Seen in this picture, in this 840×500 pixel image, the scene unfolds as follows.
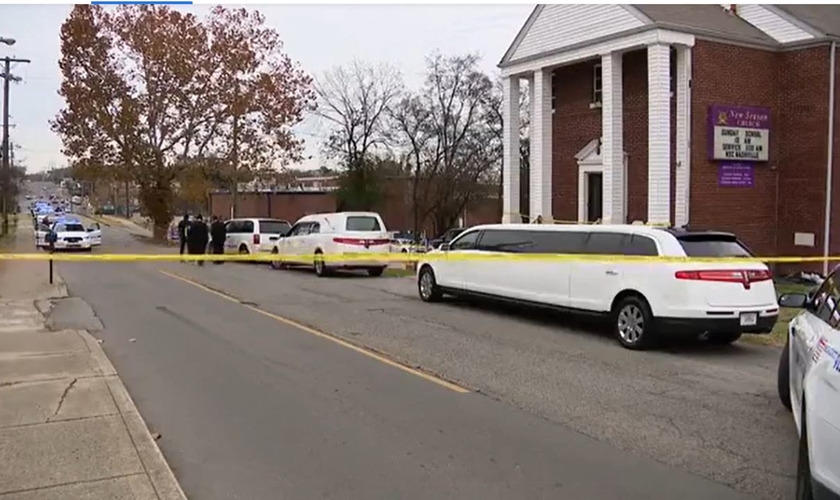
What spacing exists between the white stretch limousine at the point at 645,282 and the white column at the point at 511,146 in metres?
13.7

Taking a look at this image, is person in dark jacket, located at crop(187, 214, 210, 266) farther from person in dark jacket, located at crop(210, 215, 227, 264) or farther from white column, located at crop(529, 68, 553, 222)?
white column, located at crop(529, 68, 553, 222)

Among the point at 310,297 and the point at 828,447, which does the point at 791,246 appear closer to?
the point at 310,297

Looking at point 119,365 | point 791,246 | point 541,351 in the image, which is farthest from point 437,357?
point 791,246

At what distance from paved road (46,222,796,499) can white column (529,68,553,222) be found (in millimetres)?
13279

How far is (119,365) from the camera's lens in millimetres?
8992

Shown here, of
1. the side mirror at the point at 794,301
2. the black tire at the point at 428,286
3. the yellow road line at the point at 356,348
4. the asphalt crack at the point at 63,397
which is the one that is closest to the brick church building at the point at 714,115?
the black tire at the point at 428,286

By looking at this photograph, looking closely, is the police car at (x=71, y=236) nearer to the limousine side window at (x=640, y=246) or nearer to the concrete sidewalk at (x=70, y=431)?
the concrete sidewalk at (x=70, y=431)

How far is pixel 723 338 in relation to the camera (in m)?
11.1

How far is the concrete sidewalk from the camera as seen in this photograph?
4957 millimetres

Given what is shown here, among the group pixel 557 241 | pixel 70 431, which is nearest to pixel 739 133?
pixel 557 241

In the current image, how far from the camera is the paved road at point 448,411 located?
17.3 ft

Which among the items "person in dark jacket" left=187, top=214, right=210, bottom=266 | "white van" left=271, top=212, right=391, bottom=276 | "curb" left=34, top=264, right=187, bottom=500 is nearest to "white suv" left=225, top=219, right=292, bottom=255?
"person in dark jacket" left=187, top=214, right=210, bottom=266

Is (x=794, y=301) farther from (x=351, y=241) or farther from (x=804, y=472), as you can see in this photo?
(x=351, y=241)

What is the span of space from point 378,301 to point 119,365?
706 cm
